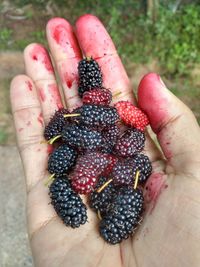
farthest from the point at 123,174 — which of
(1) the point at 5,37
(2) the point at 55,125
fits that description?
(1) the point at 5,37

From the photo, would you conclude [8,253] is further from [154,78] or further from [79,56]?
[154,78]

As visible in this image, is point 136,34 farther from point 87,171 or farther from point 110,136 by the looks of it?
point 87,171

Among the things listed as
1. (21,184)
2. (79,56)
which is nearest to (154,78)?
(79,56)

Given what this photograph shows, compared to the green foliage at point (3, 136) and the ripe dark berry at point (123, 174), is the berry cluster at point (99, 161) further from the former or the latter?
the green foliage at point (3, 136)

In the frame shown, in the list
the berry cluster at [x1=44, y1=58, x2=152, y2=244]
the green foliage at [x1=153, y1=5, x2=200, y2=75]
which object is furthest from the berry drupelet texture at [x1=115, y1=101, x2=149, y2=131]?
the green foliage at [x1=153, y1=5, x2=200, y2=75]

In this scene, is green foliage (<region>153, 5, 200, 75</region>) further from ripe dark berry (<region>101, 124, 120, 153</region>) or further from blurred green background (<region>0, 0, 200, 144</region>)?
ripe dark berry (<region>101, 124, 120, 153</region>)

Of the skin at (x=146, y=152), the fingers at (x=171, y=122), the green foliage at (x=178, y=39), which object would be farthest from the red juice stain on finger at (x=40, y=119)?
the green foliage at (x=178, y=39)
